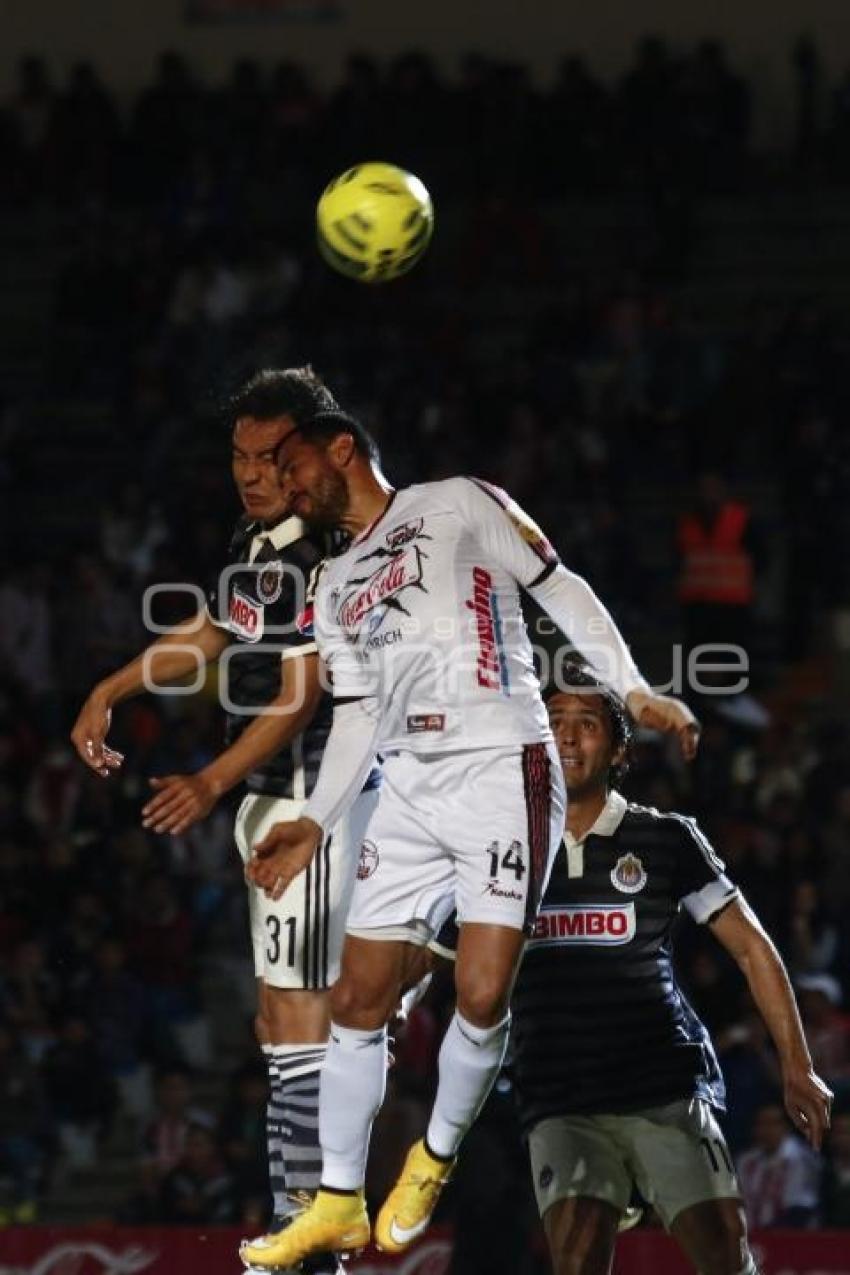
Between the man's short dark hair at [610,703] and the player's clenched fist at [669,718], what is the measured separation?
23.8 inches

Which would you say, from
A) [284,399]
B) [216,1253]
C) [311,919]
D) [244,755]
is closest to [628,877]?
[311,919]

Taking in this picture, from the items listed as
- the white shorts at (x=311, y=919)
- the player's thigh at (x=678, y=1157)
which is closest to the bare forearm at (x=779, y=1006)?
the player's thigh at (x=678, y=1157)

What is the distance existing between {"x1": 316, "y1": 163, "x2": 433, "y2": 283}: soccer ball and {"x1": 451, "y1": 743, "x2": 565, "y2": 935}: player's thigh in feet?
6.74

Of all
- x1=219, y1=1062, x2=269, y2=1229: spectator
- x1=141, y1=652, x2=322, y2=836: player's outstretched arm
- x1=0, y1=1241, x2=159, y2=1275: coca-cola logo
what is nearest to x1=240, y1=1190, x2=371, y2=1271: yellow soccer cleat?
x1=141, y1=652, x2=322, y2=836: player's outstretched arm

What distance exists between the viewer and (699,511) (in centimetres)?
1421

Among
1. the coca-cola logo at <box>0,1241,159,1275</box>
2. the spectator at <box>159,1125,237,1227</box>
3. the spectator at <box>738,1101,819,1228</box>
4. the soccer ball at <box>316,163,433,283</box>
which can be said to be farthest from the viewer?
the spectator at <box>159,1125,237,1227</box>

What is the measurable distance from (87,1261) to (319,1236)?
9.59ft

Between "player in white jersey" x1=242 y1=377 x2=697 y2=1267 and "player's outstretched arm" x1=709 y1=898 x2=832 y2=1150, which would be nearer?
"player in white jersey" x1=242 y1=377 x2=697 y2=1267

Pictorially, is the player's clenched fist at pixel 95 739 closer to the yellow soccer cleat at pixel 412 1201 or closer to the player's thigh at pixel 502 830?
the player's thigh at pixel 502 830

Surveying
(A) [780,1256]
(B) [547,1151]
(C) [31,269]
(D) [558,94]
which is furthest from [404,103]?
(B) [547,1151]

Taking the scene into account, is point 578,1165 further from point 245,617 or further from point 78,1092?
point 78,1092

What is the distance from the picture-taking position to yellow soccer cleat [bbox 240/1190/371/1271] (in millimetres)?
6586

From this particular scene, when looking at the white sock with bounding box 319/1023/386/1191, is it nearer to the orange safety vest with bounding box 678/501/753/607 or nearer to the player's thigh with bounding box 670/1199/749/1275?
the player's thigh with bounding box 670/1199/749/1275

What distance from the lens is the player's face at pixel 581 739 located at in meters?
7.07
